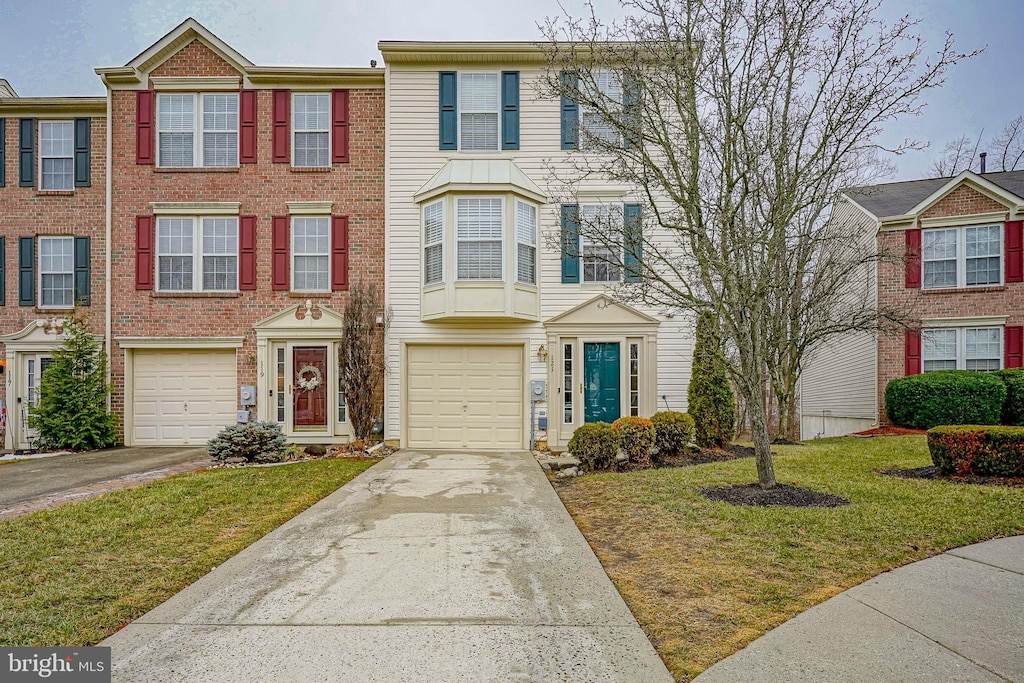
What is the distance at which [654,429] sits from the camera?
35.6 ft

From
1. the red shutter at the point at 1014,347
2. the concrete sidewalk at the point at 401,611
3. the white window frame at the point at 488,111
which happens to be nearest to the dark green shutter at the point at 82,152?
the white window frame at the point at 488,111

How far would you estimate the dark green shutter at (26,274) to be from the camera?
14516 mm

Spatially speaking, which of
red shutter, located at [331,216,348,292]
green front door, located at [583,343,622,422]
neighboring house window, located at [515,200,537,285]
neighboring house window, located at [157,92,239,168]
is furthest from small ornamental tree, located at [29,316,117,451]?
green front door, located at [583,343,622,422]

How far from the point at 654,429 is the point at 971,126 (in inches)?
992

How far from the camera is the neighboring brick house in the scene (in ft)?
51.3

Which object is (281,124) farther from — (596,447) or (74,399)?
(596,447)

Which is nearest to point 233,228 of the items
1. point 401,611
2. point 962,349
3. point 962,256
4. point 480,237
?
point 480,237

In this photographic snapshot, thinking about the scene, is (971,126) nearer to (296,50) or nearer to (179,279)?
(179,279)

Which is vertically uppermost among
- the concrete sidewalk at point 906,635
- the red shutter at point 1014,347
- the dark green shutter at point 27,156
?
the dark green shutter at point 27,156

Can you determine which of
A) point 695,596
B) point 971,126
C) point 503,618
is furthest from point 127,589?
point 971,126

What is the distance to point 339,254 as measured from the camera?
14.1m

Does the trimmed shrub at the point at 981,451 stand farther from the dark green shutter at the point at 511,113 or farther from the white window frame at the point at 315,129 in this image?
the white window frame at the point at 315,129

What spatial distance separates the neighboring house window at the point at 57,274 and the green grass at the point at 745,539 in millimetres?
12349

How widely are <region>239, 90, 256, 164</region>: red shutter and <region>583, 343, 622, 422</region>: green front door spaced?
27.7ft
